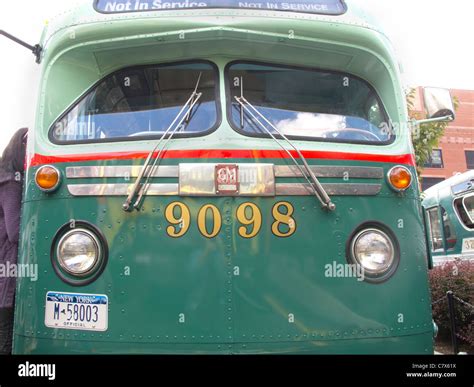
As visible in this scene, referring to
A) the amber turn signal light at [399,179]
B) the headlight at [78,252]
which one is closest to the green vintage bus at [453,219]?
the amber turn signal light at [399,179]

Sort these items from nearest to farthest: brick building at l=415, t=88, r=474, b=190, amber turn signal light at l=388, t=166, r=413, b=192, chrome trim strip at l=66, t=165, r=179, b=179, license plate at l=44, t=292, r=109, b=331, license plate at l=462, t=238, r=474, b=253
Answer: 1. license plate at l=44, t=292, r=109, b=331
2. chrome trim strip at l=66, t=165, r=179, b=179
3. amber turn signal light at l=388, t=166, r=413, b=192
4. license plate at l=462, t=238, r=474, b=253
5. brick building at l=415, t=88, r=474, b=190

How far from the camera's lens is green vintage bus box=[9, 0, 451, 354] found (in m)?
2.71

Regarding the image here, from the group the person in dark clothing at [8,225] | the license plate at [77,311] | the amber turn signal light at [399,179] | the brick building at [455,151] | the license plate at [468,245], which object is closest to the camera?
the license plate at [77,311]

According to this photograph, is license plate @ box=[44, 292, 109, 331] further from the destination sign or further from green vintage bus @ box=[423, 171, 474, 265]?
green vintage bus @ box=[423, 171, 474, 265]

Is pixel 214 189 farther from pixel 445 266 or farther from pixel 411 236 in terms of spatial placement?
pixel 445 266

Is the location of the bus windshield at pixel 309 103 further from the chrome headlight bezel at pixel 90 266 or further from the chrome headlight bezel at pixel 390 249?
the chrome headlight bezel at pixel 90 266

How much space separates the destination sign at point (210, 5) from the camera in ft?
10.1

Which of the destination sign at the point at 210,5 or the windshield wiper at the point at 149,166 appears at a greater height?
the destination sign at the point at 210,5

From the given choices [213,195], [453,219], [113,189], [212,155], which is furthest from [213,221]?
[453,219]

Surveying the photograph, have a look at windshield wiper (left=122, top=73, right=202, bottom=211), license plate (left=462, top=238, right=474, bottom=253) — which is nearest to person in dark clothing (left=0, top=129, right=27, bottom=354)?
windshield wiper (left=122, top=73, right=202, bottom=211)

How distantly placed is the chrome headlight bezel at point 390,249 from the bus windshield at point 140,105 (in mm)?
1130

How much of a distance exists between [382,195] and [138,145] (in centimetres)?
155

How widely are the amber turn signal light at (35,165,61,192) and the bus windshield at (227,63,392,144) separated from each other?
3.72 feet

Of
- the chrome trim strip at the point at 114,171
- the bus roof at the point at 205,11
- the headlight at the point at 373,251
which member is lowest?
the headlight at the point at 373,251
